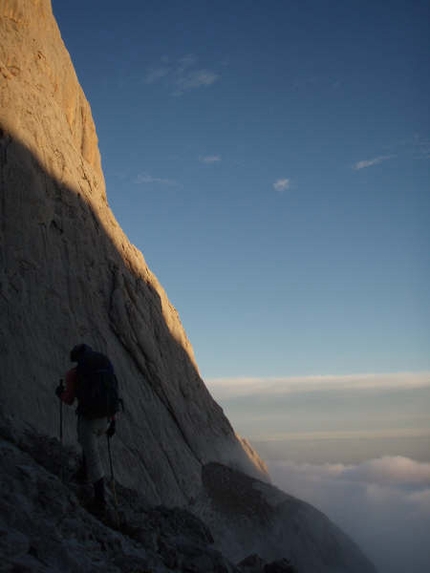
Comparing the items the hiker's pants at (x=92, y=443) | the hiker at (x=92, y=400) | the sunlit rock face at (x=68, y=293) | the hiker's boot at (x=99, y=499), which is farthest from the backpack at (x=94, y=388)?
the sunlit rock face at (x=68, y=293)

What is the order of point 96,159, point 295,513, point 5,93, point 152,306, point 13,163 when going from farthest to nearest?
point 96,159 → point 152,306 → point 295,513 → point 5,93 → point 13,163

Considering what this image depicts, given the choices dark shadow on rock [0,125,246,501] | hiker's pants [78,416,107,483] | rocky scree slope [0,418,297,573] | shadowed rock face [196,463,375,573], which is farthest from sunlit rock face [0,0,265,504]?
hiker's pants [78,416,107,483]

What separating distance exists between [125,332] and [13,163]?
20.4 ft

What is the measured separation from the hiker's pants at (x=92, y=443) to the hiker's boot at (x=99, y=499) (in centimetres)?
7

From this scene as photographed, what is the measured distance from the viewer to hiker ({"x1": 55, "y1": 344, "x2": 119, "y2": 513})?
23.2 feet

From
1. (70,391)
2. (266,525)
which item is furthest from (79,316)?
(266,525)

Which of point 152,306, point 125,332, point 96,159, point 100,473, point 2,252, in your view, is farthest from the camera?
point 96,159

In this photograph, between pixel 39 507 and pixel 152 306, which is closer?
pixel 39 507

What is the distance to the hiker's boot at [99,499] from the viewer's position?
6945mm

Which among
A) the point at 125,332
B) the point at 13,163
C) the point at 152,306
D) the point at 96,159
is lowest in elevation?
the point at 125,332

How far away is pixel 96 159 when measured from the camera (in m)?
23.6

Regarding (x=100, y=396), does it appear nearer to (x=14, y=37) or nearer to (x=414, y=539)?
(x=14, y=37)

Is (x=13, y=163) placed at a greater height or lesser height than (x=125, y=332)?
greater

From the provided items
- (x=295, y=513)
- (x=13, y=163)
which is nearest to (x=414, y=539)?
(x=295, y=513)
